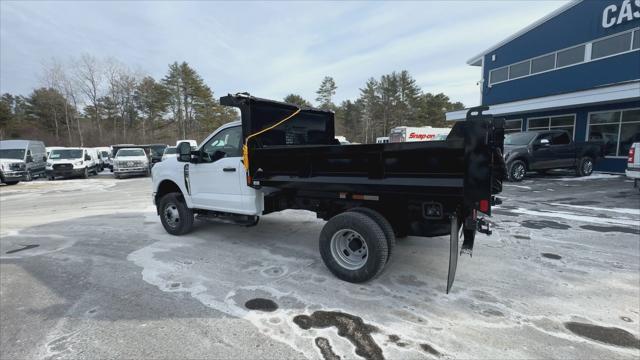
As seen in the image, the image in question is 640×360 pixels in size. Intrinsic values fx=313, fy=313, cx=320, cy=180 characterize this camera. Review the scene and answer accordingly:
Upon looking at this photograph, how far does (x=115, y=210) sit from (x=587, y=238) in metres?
10.7

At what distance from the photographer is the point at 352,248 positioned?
3.90 m

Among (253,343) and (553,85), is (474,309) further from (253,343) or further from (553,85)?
(553,85)

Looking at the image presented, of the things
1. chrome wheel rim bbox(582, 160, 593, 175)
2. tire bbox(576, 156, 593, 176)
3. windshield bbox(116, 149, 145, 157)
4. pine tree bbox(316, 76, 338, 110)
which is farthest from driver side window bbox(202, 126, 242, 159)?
pine tree bbox(316, 76, 338, 110)

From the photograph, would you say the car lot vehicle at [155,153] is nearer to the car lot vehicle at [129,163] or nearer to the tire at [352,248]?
the car lot vehicle at [129,163]

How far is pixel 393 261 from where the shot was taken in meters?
4.40

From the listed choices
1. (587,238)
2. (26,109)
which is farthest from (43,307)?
(26,109)

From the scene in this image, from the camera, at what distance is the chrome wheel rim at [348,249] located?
3795 mm

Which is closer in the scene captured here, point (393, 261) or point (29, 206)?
point (393, 261)

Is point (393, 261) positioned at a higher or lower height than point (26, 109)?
lower

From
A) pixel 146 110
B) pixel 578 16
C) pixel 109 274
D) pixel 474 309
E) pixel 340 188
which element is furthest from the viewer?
pixel 146 110

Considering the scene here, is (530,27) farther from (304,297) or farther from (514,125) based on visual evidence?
(304,297)

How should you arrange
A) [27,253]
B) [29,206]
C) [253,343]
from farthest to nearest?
[29,206] < [27,253] < [253,343]

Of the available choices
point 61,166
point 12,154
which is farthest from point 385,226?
point 12,154

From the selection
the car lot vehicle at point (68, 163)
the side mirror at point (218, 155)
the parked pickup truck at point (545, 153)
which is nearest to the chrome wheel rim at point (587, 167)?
the parked pickup truck at point (545, 153)
